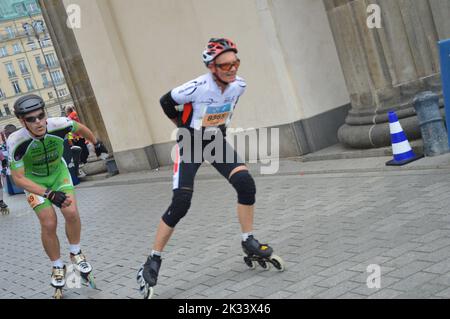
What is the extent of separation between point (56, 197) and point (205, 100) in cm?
158

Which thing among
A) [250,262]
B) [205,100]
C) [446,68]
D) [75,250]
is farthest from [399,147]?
[75,250]

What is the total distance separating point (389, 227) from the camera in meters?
5.58

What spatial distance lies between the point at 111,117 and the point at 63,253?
709 centimetres

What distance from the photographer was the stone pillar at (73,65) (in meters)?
16.3

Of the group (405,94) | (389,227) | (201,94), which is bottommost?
(389,227)

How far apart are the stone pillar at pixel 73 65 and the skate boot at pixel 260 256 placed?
11.8 metres

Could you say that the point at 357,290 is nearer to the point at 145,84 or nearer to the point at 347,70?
the point at 347,70

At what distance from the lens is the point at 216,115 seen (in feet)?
17.0

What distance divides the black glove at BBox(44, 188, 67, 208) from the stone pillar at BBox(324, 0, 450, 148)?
486 cm

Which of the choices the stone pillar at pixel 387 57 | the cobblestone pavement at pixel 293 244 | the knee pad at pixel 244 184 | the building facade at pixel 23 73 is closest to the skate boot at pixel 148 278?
the cobblestone pavement at pixel 293 244

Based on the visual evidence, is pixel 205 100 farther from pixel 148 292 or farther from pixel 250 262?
pixel 148 292
